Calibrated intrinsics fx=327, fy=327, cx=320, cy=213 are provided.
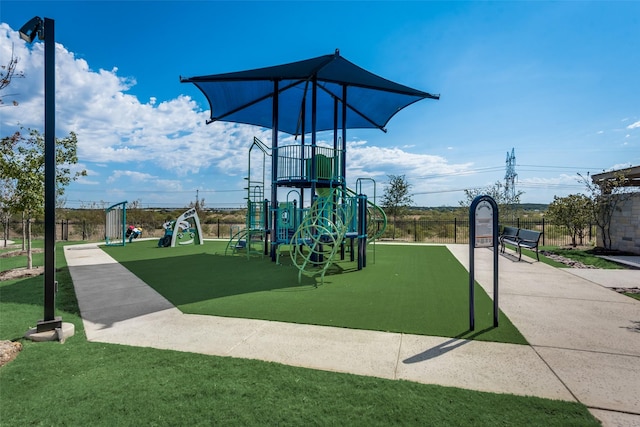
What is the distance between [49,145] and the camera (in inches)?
154

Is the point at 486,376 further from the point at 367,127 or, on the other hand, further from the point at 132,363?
the point at 367,127

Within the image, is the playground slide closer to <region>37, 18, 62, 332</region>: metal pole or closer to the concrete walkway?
the concrete walkway

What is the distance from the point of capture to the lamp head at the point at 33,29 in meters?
3.95

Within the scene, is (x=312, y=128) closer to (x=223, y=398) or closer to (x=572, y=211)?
(x=223, y=398)

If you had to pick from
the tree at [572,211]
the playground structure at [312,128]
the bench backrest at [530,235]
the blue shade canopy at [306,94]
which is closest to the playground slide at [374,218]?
the playground structure at [312,128]

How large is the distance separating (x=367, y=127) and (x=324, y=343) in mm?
13277

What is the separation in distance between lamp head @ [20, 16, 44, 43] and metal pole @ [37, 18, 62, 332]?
0.05 m

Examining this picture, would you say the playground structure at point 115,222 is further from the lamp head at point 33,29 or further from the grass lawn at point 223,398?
the grass lawn at point 223,398

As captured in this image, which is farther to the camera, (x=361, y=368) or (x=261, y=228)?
(x=261, y=228)

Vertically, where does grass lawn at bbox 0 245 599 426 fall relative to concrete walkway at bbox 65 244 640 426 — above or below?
above

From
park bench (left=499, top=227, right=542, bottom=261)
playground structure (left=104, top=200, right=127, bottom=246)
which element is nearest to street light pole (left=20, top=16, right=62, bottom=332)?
park bench (left=499, top=227, right=542, bottom=261)

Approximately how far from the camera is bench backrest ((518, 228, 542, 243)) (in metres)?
10.6

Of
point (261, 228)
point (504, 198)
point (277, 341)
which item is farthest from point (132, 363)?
point (504, 198)

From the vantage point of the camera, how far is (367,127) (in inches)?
618
